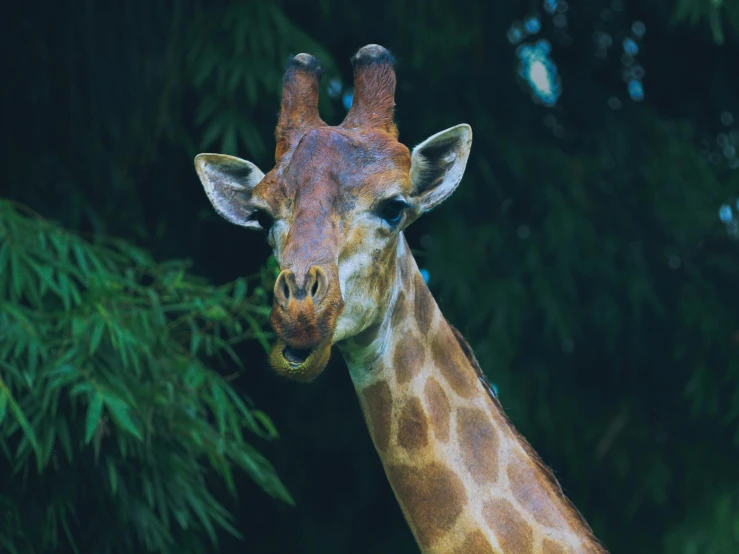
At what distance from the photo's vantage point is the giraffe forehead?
2268 millimetres

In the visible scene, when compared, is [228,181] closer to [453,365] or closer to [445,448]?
[453,365]

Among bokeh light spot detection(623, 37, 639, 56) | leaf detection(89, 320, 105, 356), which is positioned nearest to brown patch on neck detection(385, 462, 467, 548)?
leaf detection(89, 320, 105, 356)

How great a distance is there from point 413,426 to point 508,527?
0.99 ft

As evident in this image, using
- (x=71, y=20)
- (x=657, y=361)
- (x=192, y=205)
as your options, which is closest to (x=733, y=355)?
(x=657, y=361)

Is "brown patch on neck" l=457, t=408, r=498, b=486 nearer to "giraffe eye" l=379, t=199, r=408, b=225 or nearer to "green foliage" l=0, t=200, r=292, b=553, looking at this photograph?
"giraffe eye" l=379, t=199, r=408, b=225

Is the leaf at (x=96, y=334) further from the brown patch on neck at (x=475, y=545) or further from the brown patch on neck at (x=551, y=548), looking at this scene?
the brown patch on neck at (x=551, y=548)

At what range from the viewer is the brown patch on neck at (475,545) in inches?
90.4

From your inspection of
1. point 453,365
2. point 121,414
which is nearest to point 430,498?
point 453,365

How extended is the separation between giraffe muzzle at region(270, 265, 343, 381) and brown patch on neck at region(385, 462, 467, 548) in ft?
1.37

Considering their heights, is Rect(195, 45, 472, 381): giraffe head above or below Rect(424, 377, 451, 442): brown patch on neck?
above

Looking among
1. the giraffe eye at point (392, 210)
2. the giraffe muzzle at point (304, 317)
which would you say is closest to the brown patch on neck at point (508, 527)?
the giraffe muzzle at point (304, 317)

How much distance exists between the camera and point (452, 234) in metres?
4.61

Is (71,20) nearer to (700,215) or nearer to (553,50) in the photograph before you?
(553,50)

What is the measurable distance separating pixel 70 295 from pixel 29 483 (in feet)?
2.08
